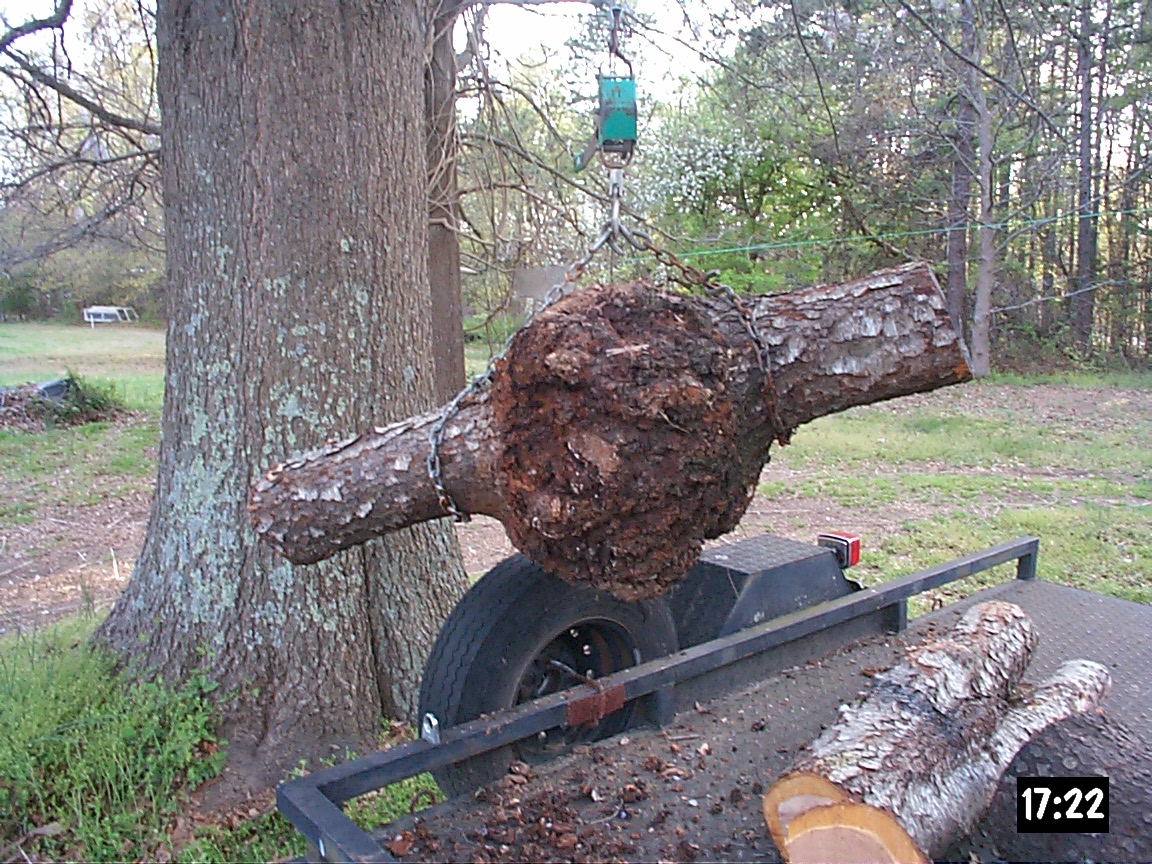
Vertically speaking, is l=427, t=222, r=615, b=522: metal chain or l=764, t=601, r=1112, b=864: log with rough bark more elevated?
l=427, t=222, r=615, b=522: metal chain

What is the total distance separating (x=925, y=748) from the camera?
220 centimetres

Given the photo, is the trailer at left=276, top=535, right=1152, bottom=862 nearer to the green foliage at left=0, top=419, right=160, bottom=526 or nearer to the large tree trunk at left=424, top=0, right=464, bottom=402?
the large tree trunk at left=424, top=0, right=464, bottom=402

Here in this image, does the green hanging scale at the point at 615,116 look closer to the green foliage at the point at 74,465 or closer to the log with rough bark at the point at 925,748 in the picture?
the log with rough bark at the point at 925,748

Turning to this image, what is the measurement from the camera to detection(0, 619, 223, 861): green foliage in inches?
112

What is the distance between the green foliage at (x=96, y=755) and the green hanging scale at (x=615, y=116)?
235cm

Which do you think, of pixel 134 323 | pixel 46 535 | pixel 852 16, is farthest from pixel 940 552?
pixel 134 323

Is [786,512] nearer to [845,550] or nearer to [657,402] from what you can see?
[845,550]

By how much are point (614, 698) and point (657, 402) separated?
853 mm

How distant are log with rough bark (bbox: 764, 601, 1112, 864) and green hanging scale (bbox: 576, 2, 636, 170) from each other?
67.0 inches

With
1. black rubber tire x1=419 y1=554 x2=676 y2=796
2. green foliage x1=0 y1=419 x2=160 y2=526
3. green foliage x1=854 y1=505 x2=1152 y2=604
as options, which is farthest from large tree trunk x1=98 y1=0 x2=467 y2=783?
green foliage x1=0 y1=419 x2=160 y2=526

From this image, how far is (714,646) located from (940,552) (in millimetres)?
4051

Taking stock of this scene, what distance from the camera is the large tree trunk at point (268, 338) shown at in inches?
130
